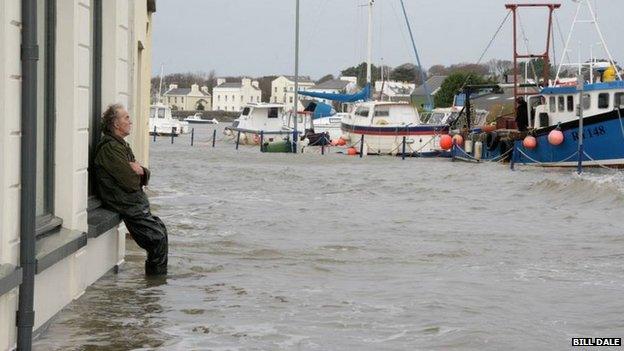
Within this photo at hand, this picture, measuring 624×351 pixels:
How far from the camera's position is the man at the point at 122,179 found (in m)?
8.66

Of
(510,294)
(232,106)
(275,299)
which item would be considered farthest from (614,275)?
(232,106)

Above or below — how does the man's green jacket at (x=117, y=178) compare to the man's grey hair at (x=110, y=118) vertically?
below

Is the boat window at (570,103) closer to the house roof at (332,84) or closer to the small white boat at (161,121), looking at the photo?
the small white boat at (161,121)

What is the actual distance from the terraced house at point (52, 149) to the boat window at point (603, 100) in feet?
82.5

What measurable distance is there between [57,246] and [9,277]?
1.18 m

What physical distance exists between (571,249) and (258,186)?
507 inches

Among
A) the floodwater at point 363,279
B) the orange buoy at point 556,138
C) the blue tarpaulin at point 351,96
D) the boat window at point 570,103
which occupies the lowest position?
the floodwater at point 363,279

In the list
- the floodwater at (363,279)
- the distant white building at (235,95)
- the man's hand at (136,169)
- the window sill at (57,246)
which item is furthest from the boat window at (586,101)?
the distant white building at (235,95)

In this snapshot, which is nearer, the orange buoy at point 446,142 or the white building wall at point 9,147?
the white building wall at point 9,147

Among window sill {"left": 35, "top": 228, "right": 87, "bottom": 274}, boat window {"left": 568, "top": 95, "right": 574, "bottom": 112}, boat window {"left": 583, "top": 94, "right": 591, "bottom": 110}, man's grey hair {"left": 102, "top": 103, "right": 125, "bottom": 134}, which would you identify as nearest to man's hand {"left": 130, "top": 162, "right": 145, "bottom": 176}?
man's grey hair {"left": 102, "top": 103, "right": 125, "bottom": 134}

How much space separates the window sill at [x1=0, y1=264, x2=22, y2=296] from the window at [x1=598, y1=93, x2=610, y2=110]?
2957cm

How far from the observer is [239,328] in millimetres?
7711

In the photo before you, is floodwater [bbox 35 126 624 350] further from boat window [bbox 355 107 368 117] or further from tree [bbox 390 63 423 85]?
tree [bbox 390 63 423 85]

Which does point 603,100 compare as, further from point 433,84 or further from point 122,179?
point 433,84
